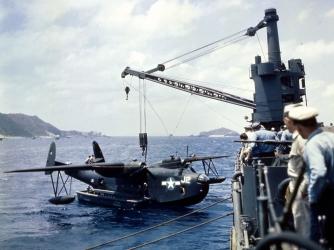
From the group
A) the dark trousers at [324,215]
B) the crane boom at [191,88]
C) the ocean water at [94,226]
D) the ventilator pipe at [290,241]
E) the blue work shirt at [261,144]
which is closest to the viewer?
the ventilator pipe at [290,241]

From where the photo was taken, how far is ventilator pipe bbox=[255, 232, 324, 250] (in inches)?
106

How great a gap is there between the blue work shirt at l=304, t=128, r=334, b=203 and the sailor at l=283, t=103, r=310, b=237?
0.41 ft

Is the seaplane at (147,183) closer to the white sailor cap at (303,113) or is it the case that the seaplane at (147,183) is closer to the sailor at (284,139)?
the sailor at (284,139)

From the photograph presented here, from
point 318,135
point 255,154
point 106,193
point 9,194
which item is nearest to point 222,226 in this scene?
point 106,193

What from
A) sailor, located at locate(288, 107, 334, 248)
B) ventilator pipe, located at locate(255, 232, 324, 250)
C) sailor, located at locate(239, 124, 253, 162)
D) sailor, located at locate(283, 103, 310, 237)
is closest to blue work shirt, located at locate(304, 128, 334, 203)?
sailor, located at locate(288, 107, 334, 248)

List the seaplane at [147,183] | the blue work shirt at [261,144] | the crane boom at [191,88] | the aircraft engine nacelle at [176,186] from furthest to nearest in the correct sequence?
the crane boom at [191,88] → the seaplane at [147,183] → the aircraft engine nacelle at [176,186] → the blue work shirt at [261,144]

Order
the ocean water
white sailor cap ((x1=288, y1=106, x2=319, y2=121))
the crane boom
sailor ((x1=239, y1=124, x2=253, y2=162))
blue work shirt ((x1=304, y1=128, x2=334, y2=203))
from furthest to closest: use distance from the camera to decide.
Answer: the crane boom
the ocean water
sailor ((x1=239, y1=124, x2=253, y2=162))
white sailor cap ((x1=288, y1=106, x2=319, y2=121))
blue work shirt ((x1=304, y1=128, x2=334, y2=203))

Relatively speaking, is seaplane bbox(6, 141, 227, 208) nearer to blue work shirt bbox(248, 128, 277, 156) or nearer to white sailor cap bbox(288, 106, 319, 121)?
blue work shirt bbox(248, 128, 277, 156)

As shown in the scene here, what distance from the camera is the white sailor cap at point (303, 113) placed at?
4.06 meters

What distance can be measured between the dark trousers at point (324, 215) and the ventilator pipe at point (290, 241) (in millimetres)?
1143

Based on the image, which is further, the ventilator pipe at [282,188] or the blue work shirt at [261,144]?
the blue work shirt at [261,144]

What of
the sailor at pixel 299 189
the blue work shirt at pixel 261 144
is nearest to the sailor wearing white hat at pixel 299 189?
the sailor at pixel 299 189

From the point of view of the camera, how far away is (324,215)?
13.0 feet

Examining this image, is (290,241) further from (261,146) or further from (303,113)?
Answer: (261,146)
